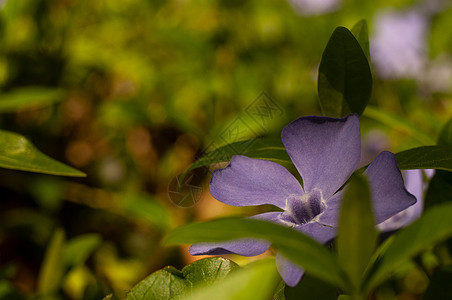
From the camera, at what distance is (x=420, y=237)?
0.28 m

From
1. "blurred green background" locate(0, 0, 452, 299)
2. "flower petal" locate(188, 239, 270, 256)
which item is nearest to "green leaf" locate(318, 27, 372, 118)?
"flower petal" locate(188, 239, 270, 256)

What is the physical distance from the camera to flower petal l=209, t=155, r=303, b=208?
0.42 metres

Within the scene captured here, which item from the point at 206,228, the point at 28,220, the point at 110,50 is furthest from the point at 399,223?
the point at 110,50

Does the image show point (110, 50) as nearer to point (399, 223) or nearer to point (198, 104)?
point (198, 104)

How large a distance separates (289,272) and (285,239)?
0.20ft

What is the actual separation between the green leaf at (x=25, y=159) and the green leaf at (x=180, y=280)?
13cm

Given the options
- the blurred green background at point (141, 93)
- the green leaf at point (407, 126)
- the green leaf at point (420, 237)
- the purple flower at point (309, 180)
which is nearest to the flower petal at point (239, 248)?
the purple flower at point (309, 180)

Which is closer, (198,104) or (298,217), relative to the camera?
(298,217)

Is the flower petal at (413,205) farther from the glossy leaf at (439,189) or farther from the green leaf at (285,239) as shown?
the green leaf at (285,239)

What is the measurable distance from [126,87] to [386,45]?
0.97 meters

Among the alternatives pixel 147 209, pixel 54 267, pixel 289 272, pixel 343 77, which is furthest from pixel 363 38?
pixel 147 209

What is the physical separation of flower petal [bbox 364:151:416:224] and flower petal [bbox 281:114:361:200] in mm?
32

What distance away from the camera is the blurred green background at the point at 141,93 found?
1.32 m

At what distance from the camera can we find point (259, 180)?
42 cm
